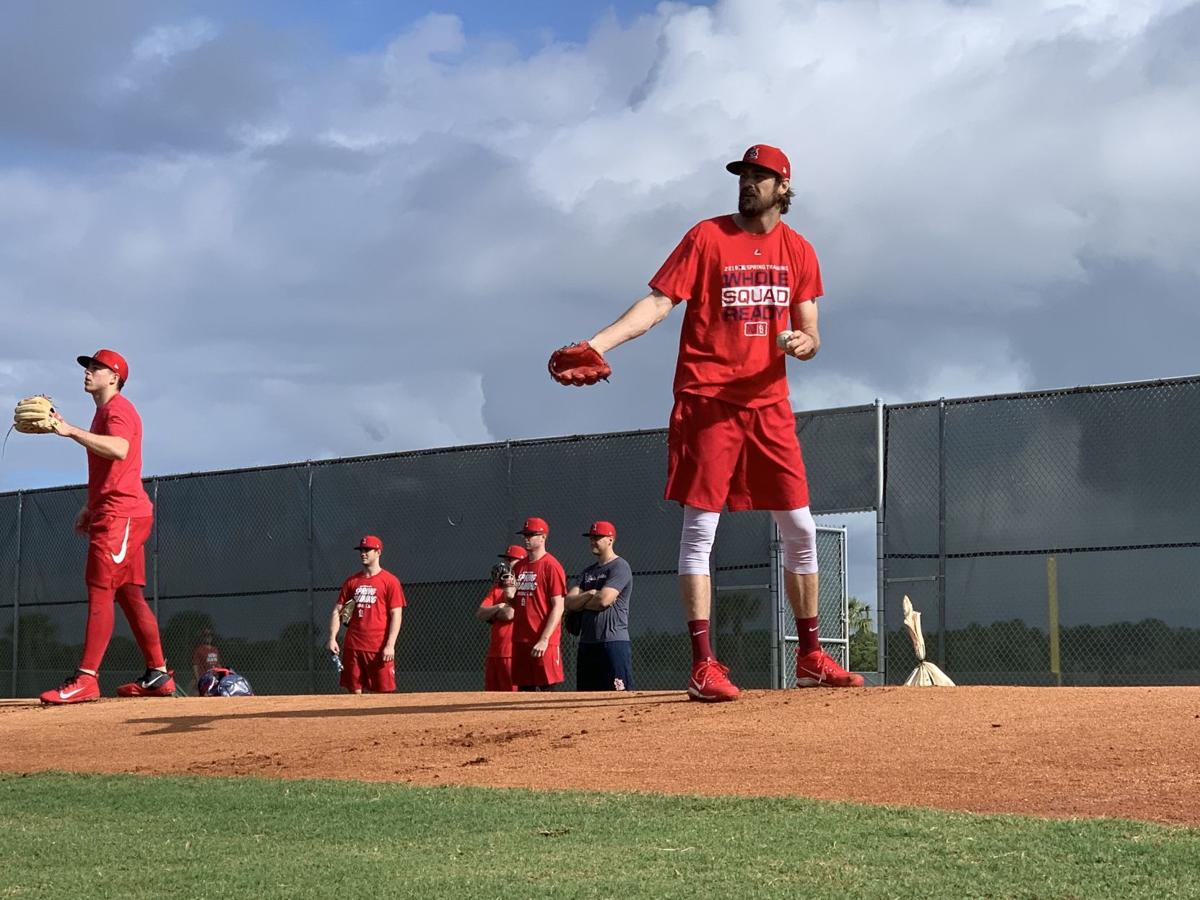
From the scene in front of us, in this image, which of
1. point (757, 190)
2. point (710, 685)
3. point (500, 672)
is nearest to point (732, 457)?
point (710, 685)

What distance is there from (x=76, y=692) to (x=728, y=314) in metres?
5.24

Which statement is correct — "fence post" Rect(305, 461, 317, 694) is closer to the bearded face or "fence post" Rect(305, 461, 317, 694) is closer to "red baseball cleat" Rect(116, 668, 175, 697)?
"red baseball cleat" Rect(116, 668, 175, 697)

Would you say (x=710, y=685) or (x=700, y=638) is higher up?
(x=700, y=638)

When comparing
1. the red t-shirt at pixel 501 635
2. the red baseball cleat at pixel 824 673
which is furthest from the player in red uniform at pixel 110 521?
the red baseball cleat at pixel 824 673

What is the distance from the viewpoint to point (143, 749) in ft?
25.7

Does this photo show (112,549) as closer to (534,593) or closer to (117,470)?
(117,470)

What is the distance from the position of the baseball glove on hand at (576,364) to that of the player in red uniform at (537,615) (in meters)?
5.51

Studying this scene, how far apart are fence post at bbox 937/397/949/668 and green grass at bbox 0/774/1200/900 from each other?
7.70 metres

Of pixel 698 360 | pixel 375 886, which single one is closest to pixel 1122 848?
pixel 375 886

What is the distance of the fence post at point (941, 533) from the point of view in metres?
13.1

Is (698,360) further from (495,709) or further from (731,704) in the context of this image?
(495,709)

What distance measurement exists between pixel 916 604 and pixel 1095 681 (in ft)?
4.98

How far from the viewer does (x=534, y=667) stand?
12.7 m

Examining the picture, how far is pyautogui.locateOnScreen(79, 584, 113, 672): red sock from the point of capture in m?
10.3
